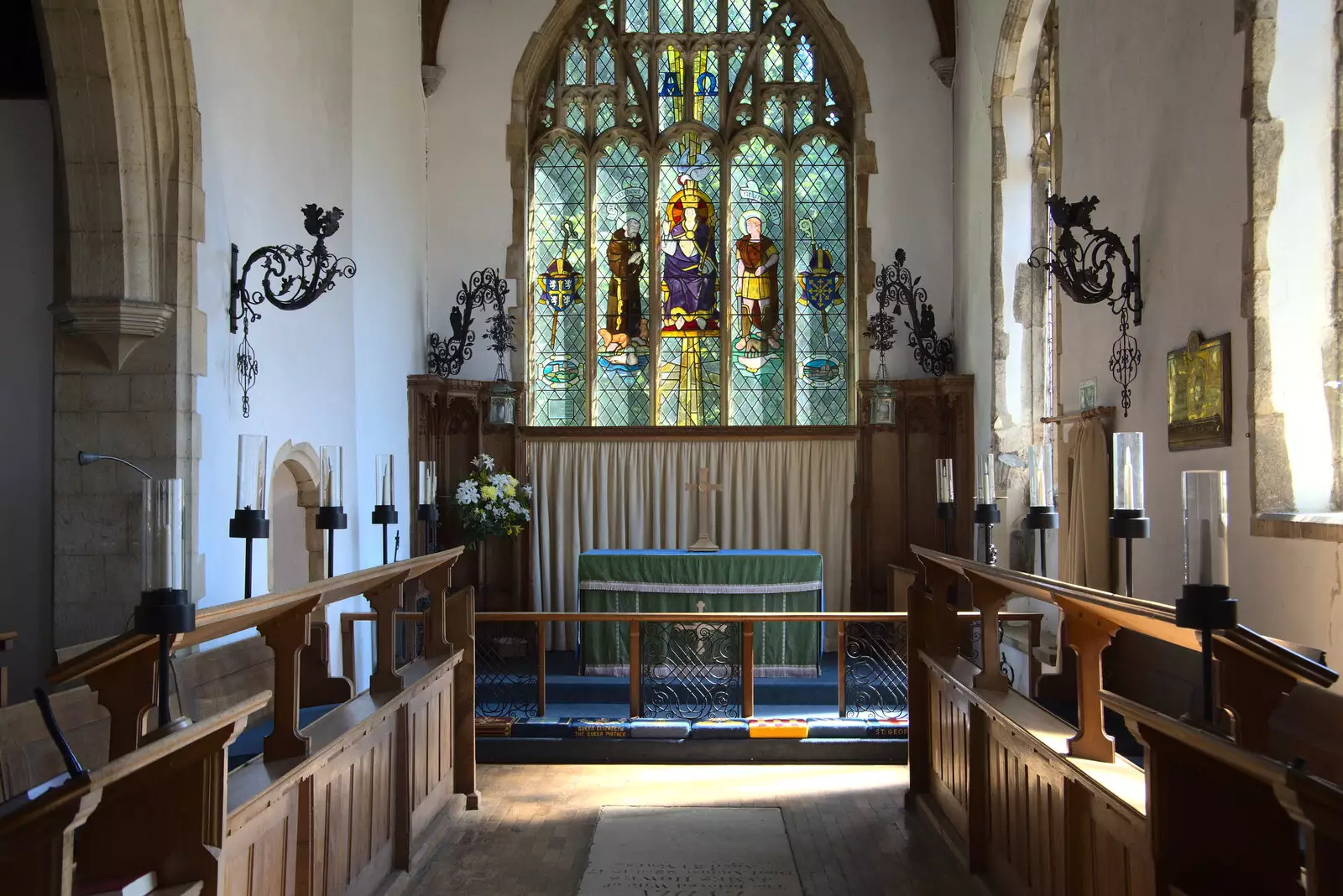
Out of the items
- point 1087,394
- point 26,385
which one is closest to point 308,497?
point 26,385

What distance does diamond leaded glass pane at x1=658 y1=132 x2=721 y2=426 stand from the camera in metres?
9.58

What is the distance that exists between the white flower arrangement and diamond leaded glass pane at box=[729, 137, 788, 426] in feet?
6.97

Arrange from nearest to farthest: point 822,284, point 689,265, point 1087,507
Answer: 1. point 1087,507
2. point 822,284
3. point 689,265

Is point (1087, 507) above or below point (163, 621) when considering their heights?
above

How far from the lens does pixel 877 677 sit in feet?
24.2

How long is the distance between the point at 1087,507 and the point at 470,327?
17.9ft

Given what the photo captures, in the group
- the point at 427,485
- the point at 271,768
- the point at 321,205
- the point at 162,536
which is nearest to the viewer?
the point at 162,536

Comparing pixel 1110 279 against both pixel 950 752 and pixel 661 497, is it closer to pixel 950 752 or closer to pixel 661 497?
pixel 950 752

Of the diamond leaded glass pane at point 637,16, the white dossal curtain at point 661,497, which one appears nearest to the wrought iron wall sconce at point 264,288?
the white dossal curtain at point 661,497

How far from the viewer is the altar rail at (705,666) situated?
5.81 meters

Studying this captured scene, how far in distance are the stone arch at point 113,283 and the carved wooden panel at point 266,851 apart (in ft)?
6.59

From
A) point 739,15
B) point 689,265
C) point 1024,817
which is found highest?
point 739,15

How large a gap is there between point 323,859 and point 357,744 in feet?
1.38

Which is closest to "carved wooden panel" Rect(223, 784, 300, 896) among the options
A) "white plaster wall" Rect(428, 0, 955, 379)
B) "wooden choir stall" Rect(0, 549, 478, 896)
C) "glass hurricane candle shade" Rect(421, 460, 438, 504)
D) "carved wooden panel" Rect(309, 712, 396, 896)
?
"wooden choir stall" Rect(0, 549, 478, 896)
